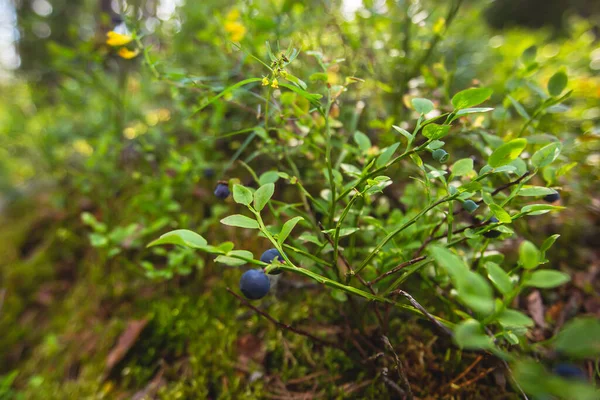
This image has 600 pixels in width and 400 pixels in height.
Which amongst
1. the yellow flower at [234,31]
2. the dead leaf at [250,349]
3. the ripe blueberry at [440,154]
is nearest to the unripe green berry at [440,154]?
the ripe blueberry at [440,154]

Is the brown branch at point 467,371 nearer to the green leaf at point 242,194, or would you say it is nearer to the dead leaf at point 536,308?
the dead leaf at point 536,308

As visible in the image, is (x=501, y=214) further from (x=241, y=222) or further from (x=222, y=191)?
(x=222, y=191)

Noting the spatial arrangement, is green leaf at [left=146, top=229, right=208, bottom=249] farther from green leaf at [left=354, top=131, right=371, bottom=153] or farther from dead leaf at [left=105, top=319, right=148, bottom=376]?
dead leaf at [left=105, top=319, right=148, bottom=376]

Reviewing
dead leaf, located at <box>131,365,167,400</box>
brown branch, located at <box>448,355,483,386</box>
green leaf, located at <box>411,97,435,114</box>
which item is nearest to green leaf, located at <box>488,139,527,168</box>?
green leaf, located at <box>411,97,435,114</box>

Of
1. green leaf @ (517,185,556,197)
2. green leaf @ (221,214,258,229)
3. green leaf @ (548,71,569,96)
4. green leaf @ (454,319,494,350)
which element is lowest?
green leaf @ (221,214,258,229)

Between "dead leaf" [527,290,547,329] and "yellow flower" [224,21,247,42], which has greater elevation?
"yellow flower" [224,21,247,42]

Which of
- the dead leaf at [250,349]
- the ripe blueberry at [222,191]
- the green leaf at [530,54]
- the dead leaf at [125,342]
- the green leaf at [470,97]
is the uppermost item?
the green leaf at [530,54]

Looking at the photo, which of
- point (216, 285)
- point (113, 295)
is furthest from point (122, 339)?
point (216, 285)

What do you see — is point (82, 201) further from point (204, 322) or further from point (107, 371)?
point (204, 322)
